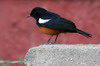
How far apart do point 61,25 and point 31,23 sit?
6.73 feet

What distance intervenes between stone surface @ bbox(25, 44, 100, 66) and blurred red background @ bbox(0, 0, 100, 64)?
Result: 8.50 ft

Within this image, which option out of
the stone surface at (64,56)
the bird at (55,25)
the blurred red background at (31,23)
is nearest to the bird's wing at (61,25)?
the bird at (55,25)

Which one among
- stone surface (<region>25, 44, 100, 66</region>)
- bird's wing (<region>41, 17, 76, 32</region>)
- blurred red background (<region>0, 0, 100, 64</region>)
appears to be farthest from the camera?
blurred red background (<region>0, 0, 100, 64</region>)

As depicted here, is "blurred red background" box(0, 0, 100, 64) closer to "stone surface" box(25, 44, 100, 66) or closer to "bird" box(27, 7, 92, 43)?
"bird" box(27, 7, 92, 43)

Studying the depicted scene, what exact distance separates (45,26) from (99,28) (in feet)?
6.08

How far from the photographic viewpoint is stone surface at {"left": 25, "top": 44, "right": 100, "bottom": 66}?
224 inches

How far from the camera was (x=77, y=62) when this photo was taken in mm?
5695

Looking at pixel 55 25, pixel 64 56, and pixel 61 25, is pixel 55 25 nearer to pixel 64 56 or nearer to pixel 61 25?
pixel 61 25

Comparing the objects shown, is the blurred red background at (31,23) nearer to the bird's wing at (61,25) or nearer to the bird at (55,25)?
the bird at (55,25)

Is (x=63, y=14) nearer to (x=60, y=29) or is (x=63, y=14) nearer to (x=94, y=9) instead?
(x=94, y=9)

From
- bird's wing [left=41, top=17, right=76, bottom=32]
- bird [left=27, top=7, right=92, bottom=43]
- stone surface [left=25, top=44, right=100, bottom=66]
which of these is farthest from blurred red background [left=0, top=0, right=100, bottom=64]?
stone surface [left=25, top=44, right=100, bottom=66]

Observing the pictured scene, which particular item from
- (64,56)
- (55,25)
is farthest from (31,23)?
(64,56)

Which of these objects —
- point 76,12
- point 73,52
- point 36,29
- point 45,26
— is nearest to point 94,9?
point 76,12

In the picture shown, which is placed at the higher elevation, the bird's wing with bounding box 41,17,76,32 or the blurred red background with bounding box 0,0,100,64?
the bird's wing with bounding box 41,17,76,32
